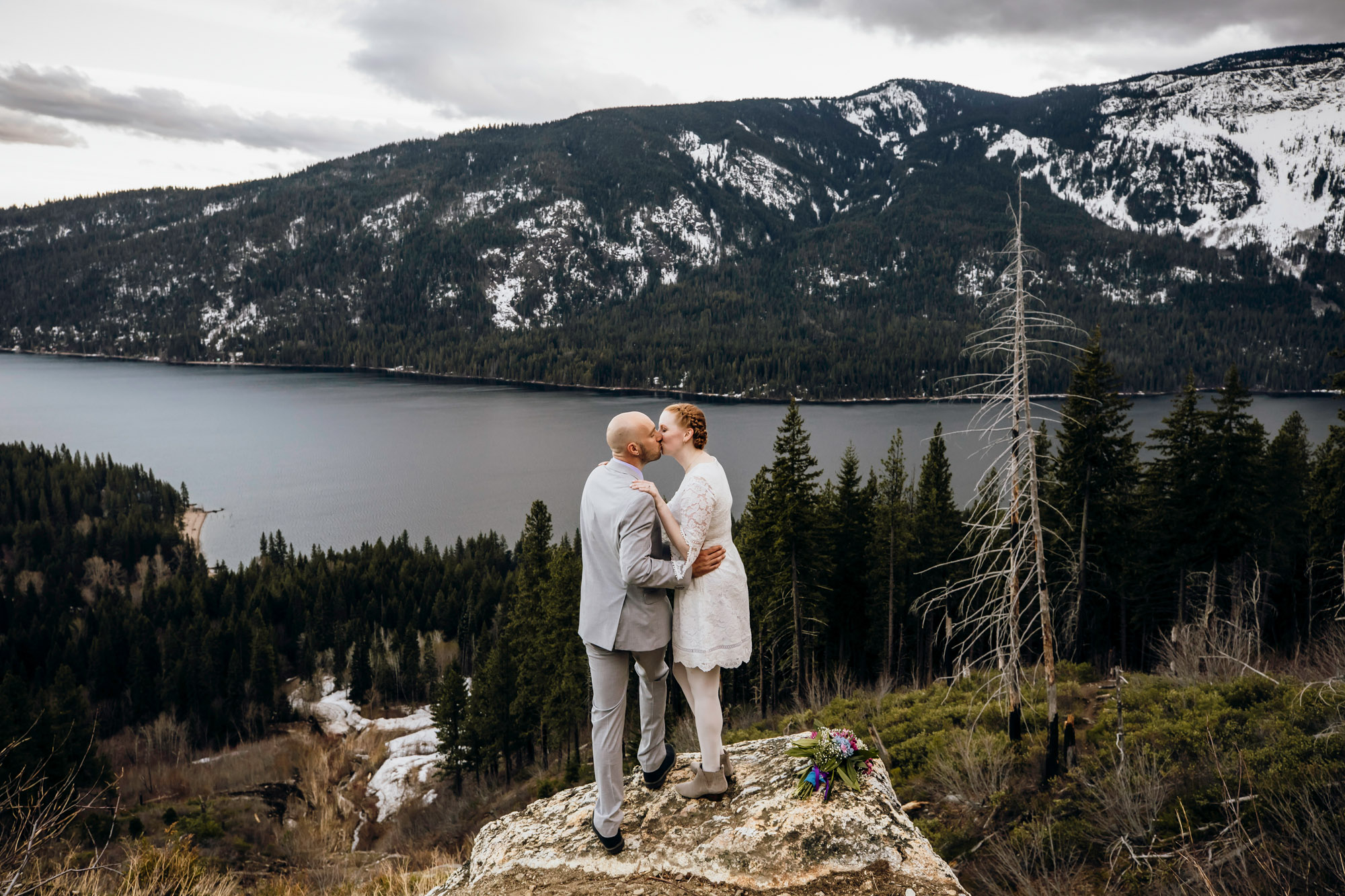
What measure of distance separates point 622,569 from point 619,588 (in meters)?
0.20

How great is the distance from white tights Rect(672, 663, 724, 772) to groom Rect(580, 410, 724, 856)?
0.70 ft

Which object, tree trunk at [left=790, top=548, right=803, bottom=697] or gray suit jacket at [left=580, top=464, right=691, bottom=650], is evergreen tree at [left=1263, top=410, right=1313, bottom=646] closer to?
tree trunk at [left=790, top=548, right=803, bottom=697]

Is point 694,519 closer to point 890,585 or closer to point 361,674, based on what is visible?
point 890,585

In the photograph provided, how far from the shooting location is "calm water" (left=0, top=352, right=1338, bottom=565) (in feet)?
236

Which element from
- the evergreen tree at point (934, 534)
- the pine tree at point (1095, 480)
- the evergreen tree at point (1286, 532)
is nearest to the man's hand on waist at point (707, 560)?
the pine tree at point (1095, 480)

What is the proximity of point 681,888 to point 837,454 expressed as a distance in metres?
75.1

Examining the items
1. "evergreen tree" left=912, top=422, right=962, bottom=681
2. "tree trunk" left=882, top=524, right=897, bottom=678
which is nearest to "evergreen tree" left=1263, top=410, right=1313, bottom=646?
"evergreen tree" left=912, top=422, right=962, bottom=681

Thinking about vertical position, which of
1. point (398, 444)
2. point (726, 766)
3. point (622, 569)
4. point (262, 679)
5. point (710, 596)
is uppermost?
point (622, 569)

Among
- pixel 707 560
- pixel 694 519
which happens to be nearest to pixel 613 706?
pixel 707 560

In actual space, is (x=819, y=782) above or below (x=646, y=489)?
below

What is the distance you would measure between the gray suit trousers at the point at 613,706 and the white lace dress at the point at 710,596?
0.25m

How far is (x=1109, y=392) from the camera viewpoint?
71.9ft

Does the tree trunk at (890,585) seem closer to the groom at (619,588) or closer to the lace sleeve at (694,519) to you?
the groom at (619,588)

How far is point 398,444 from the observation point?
10044 cm
